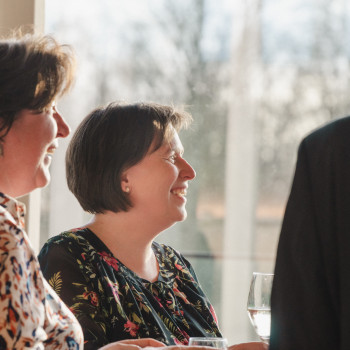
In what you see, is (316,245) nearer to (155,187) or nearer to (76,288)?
(76,288)

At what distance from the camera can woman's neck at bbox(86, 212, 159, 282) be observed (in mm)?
2006

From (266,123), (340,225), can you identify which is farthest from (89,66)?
(340,225)

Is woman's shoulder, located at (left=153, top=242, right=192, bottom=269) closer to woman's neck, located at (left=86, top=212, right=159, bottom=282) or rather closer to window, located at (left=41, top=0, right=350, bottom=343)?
woman's neck, located at (left=86, top=212, right=159, bottom=282)

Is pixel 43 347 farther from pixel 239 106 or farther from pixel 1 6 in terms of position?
pixel 239 106

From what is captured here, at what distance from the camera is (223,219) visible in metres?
2.93

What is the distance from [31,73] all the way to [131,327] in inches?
28.9

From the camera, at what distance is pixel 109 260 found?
1.93 meters

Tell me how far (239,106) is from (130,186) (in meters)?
1.02

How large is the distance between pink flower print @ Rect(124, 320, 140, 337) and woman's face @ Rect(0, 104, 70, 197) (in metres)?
0.51

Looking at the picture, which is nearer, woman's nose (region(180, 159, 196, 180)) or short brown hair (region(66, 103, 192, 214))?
short brown hair (region(66, 103, 192, 214))

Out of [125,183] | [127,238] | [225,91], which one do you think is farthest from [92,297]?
[225,91]

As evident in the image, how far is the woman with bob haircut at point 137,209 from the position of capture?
1.90 metres

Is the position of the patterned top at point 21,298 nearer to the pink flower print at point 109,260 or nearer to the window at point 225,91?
the pink flower print at point 109,260

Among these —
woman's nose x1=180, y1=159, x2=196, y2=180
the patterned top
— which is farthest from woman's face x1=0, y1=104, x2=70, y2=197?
woman's nose x1=180, y1=159, x2=196, y2=180
